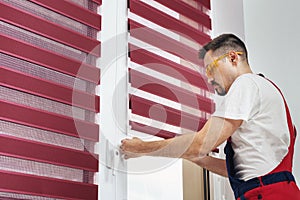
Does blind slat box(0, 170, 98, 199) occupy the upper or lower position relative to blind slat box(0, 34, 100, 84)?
lower

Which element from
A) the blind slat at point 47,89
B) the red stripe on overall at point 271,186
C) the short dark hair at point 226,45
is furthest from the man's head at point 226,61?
the blind slat at point 47,89

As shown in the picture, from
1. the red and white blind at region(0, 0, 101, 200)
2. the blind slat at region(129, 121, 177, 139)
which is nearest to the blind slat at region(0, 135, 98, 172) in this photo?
the red and white blind at region(0, 0, 101, 200)

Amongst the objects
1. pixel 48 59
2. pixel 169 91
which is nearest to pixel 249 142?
pixel 169 91

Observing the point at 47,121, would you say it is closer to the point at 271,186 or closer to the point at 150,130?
the point at 150,130

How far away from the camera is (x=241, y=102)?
1982 mm

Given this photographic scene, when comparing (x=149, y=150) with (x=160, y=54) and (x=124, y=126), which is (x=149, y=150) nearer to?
(x=124, y=126)

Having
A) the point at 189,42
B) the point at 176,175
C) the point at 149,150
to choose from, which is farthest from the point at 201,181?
the point at 149,150

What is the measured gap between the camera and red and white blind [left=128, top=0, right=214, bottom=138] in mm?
2277

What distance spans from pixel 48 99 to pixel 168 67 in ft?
2.40

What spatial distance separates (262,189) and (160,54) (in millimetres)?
799

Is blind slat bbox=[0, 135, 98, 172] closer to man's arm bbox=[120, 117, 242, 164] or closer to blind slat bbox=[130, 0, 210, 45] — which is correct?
man's arm bbox=[120, 117, 242, 164]

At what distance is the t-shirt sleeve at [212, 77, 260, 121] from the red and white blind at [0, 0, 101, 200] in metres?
0.47

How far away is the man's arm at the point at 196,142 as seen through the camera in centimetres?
197

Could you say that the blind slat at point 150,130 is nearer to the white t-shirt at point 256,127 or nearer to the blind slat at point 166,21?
the white t-shirt at point 256,127
